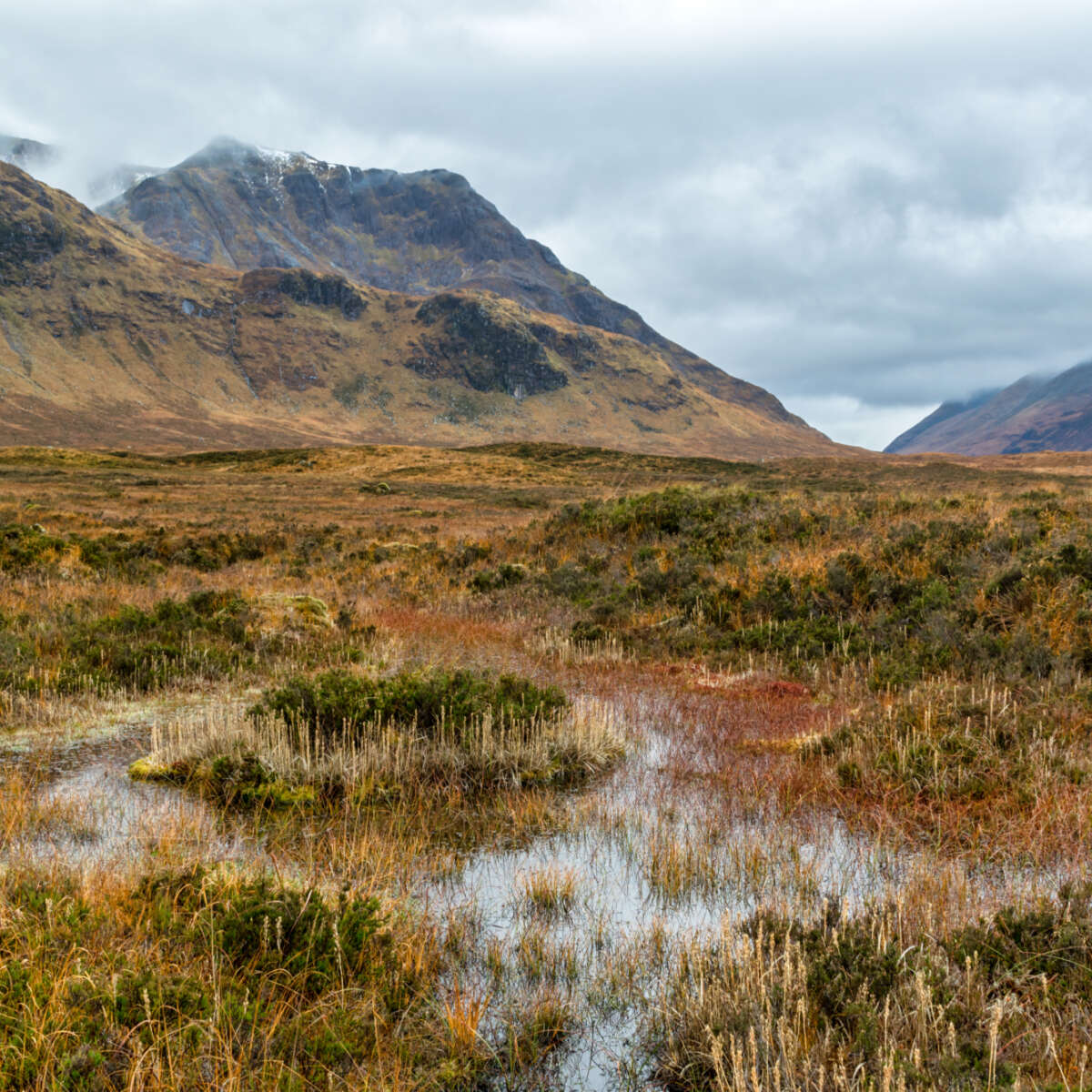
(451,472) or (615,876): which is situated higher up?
(451,472)

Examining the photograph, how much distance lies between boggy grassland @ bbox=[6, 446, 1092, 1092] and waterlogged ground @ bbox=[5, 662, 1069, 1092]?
2cm

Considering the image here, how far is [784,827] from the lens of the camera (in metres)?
4.96

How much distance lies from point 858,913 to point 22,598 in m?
13.0

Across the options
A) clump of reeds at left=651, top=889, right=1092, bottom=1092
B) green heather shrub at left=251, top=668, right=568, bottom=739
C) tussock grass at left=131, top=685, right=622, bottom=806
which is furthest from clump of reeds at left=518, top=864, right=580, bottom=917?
green heather shrub at left=251, top=668, right=568, bottom=739

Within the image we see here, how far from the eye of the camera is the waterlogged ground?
323cm

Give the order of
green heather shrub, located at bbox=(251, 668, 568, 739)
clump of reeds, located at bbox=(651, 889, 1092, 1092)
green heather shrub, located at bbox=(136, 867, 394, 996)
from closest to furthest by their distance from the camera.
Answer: clump of reeds, located at bbox=(651, 889, 1092, 1092), green heather shrub, located at bbox=(136, 867, 394, 996), green heather shrub, located at bbox=(251, 668, 568, 739)

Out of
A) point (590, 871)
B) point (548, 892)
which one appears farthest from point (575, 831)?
point (548, 892)

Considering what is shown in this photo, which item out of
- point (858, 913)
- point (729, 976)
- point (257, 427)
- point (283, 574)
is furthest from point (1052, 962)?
point (257, 427)

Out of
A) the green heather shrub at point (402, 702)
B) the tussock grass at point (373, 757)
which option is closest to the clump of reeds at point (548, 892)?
the tussock grass at point (373, 757)

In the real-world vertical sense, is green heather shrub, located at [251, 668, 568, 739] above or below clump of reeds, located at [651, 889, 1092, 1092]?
above

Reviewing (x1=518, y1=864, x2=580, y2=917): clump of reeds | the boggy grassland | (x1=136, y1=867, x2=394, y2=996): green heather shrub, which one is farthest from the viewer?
(x1=518, y1=864, x2=580, y2=917): clump of reeds

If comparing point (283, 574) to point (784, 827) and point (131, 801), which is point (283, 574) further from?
point (784, 827)

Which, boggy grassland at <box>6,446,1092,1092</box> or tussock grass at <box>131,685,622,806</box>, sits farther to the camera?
tussock grass at <box>131,685,622,806</box>

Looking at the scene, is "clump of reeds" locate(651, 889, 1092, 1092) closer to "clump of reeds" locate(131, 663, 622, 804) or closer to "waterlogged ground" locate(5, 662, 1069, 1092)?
"waterlogged ground" locate(5, 662, 1069, 1092)
